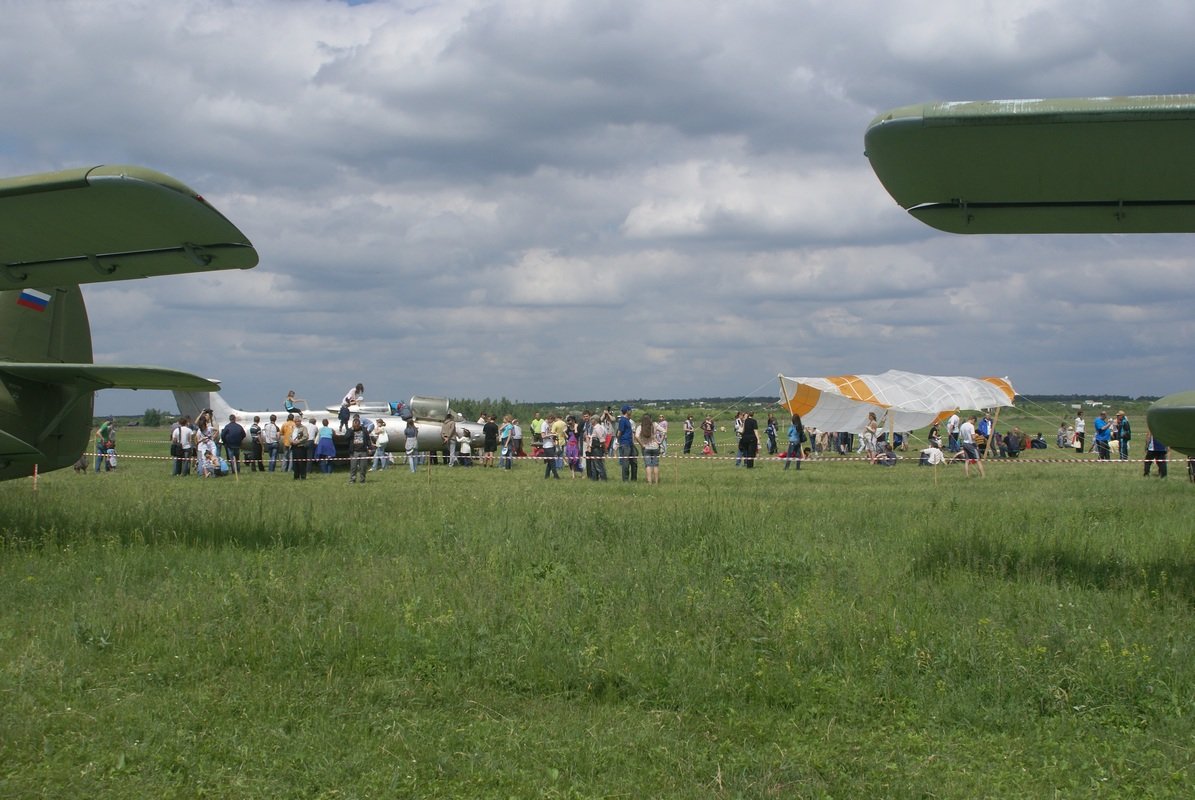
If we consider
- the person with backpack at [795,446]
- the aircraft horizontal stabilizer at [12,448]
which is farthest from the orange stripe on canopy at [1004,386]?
the aircraft horizontal stabilizer at [12,448]

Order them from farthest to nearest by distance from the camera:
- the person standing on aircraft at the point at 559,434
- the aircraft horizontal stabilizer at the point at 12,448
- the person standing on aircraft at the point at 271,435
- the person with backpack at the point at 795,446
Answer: the person standing on aircraft at the point at 271,435
the person with backpack at the point at 795,446
the person standing on aircraft at the point at 559,434
the aircraft horizontal stabilizer at the point at 12,448

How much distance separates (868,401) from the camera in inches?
1444

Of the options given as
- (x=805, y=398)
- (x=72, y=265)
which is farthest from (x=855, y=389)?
(x=72, y=265)

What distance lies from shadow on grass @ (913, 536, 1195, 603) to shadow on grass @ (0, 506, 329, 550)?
617 centimetres

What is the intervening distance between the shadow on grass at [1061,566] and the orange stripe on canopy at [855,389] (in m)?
27.9

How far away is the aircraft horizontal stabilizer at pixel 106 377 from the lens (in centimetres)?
979

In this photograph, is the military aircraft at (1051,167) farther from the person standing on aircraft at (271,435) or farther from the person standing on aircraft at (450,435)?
the person standing on aircraft at (450,435)

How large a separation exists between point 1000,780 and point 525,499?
1140 centimetres

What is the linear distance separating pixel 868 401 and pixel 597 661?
3245cm

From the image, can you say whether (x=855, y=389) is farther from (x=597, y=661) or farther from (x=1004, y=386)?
(x=597, y=661)

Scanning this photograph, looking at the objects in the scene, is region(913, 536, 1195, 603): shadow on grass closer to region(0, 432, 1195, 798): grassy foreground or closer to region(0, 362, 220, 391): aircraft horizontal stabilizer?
region(0, 432, 1195, 798): grassy foreground

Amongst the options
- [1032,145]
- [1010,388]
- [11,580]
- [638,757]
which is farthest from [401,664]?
[1010,388]

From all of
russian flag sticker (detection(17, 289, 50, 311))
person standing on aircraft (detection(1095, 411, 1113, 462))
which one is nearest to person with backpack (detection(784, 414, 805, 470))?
person standing on aircraft (detection(1095, 411, 1113, 462))

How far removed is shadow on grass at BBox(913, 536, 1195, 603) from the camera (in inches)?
307
